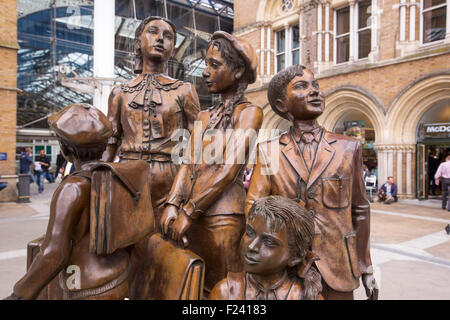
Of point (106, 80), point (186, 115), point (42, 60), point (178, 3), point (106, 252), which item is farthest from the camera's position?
point (178, 3)

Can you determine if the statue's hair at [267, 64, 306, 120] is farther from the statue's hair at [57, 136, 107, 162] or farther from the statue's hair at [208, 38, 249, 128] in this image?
the statue's hair at [57, 136, 107, 162]

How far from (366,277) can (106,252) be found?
1.22 meters

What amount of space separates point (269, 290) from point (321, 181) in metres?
0.57

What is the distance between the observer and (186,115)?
6.94 feet

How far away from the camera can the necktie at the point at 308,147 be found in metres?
1.58

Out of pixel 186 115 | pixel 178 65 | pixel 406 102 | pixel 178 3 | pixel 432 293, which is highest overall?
pixel 178 3

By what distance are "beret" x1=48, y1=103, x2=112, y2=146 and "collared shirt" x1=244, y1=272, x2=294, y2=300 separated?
2.74 feet

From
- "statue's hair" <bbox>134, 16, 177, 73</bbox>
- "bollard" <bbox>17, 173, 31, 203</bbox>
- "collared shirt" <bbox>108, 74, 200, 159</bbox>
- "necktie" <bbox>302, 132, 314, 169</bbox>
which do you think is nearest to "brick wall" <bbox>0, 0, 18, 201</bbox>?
"bollard" <bbox>17, 173, 31, 203</bbox>

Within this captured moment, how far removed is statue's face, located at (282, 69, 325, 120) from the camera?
1.56 metres

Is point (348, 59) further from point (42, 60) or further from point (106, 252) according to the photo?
point (42, 60)

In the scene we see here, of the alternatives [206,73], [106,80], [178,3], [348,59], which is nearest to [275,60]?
[348,59]

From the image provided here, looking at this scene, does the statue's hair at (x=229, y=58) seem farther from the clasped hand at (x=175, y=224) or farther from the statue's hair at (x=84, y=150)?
the statue's hair at (x=84, y=150)

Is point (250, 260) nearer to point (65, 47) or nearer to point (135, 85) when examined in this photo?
point (135, 85)

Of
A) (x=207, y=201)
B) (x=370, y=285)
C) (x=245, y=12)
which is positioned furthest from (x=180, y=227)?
(x=245, y=12)
